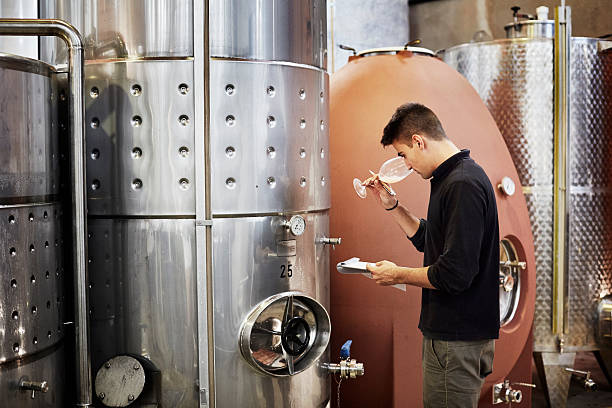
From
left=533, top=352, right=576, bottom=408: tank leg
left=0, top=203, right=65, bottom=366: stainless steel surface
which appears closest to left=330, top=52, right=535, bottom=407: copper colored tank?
left=533, top=352, right=576, bottom=408: tank leg

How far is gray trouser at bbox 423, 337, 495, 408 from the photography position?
2520mm

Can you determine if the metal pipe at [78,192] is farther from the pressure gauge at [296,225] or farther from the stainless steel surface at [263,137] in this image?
the pressure gauge at [296,225]

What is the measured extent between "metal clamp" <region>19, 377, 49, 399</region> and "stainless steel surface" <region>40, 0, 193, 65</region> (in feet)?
3.20

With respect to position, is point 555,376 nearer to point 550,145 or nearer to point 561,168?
point 561,168

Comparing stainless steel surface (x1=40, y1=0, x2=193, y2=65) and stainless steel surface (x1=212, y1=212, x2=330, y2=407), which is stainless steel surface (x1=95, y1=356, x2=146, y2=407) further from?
stainless steel surface (x1=40, y1=0, x2=193, y2=65)

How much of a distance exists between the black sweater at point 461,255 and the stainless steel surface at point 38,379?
4.01 ft

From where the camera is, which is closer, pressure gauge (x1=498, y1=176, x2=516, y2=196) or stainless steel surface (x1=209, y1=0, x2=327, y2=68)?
stainless steel surface (x1=209, y1=0, x2=327, y2=68)

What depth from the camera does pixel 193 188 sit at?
2213 mm

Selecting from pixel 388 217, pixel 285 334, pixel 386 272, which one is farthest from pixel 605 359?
pixel 285 334

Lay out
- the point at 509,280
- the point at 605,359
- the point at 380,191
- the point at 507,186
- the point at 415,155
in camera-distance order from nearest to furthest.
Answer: the point at 415,155 → the point at 380,191 → the point at 507,186 → the point at 509,280 → the point at 605,359

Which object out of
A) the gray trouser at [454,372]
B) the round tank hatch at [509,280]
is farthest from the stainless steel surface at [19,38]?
the round tank hatch at [509,280]

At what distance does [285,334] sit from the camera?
2.36 meters

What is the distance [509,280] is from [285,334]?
1.57m

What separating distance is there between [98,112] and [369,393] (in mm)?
1761
